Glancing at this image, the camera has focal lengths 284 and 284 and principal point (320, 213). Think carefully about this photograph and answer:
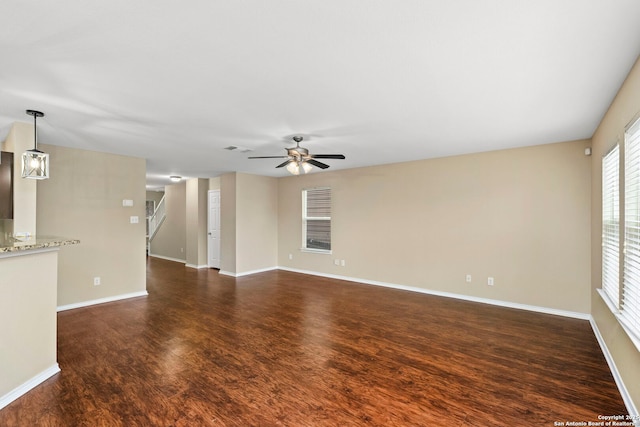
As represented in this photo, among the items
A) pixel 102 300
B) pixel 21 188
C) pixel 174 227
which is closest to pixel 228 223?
pixel 102 300

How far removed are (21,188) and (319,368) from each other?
3.69m

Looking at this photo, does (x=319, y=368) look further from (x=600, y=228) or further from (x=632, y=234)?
(x=600, y=228)

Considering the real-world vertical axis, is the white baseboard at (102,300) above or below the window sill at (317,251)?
below

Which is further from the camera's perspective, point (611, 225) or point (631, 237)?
point (611, 225)

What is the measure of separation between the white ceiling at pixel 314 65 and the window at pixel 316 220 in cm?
326

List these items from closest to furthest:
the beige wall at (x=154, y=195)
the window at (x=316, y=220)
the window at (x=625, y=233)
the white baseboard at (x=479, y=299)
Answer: the window at (x=625, y=233) → the white baseboard at (x=479, y=299) → the window at (x=316, y=220) → the beige wall at (x=154, y=195)

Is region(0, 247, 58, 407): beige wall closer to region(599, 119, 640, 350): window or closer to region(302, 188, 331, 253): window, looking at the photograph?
region(599, 119, 640, 350): window

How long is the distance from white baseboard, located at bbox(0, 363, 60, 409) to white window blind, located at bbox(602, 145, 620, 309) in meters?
4.88

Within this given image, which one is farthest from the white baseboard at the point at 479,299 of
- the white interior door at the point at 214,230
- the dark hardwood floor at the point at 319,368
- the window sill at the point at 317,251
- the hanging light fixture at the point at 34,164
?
the hanging light fixture at the point at 34,164

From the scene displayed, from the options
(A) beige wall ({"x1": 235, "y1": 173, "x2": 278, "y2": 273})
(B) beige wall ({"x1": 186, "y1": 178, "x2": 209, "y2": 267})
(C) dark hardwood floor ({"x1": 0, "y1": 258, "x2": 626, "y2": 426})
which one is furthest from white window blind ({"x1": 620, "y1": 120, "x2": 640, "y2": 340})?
(B) beige wall ({"x1": 186, "y1": 178, "x2": 209, "y2": 267})

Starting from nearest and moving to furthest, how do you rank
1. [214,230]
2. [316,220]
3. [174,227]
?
[316,220] → [214,230] → [174,227]

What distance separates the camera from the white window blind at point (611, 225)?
2520 millimetres

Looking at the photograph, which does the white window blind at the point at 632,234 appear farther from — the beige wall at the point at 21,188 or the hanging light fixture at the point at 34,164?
the beige wall at the point at 21,188

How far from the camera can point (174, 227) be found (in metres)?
8.78
